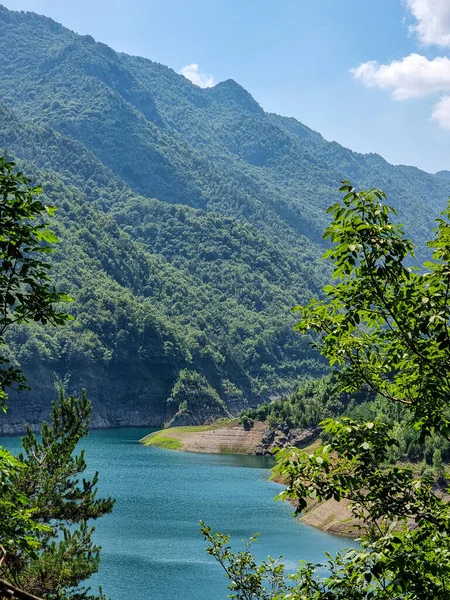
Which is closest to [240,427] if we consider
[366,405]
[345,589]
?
[366,405]

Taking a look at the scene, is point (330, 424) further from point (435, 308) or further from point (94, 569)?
point (94, 569)

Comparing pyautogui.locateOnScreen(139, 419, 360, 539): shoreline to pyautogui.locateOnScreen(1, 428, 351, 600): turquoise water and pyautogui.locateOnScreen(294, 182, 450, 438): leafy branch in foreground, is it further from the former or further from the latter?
pyautogui.locateOnScreen(294, 182, 450, 438): leafy branch in foreground

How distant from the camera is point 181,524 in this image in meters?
85.3

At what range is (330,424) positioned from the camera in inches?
486

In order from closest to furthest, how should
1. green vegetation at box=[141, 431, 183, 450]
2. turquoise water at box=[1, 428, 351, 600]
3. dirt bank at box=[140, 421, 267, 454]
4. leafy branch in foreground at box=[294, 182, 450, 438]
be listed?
leafy branch in foreground at box=[294, 182, 450, 438] → turquoise water at box=[1, 428, 351, 600] → dirt bank at box=[140, 421, 267, 454] → green vegetation at box=[141, 431, 183, 450]

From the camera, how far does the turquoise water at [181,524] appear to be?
Result: 5981cm

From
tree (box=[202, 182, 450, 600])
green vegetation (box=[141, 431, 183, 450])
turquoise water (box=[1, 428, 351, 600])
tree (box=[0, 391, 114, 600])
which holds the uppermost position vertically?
tree (box=[202, 182, 450, 600])

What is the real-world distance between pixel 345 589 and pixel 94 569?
20.5 metres

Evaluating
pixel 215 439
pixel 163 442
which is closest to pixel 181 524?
pixel 215 439

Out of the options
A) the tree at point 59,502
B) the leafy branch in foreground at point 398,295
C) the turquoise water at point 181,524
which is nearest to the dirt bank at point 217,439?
the turquoise water at point 181,524

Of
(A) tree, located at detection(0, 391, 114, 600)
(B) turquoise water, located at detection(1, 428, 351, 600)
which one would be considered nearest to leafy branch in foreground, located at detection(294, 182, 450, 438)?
(A) tree, located at detection(0, 391, 114, 600)

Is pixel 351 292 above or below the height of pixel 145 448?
above

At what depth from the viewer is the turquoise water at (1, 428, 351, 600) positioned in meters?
59.8

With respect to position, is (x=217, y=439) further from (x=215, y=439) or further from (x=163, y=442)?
(x=163, y=442)
